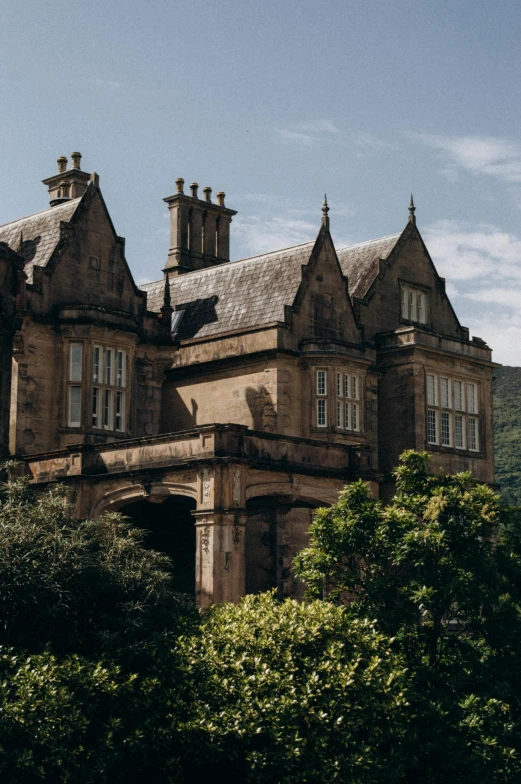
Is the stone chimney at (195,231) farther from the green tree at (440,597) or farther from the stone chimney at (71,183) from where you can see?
the green tree at (440,597)

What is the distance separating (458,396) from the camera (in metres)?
50.8

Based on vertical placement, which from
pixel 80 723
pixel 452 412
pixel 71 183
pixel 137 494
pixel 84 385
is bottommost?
pixel 80 723

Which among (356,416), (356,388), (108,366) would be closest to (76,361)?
(108,366)

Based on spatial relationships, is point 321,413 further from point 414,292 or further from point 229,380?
point 414,292

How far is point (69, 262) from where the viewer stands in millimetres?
A: 45188

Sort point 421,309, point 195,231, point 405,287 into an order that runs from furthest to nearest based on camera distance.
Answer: point 195,231 → point 421,309 → point 405,287

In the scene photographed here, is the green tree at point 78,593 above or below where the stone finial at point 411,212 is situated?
below

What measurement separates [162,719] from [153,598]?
3211 millimetres

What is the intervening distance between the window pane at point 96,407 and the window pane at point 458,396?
14320mm

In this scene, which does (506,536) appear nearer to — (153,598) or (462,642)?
(462,642)

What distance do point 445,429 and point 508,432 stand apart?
231 ft

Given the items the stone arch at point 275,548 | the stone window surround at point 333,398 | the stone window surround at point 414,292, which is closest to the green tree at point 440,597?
the stone arch at point 275,548

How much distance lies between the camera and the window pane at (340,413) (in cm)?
4653

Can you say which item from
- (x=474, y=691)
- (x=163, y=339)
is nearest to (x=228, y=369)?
(x=163, y=339)
